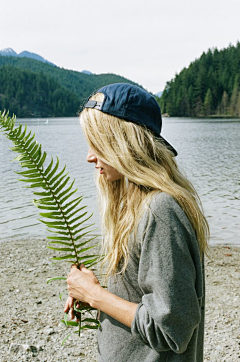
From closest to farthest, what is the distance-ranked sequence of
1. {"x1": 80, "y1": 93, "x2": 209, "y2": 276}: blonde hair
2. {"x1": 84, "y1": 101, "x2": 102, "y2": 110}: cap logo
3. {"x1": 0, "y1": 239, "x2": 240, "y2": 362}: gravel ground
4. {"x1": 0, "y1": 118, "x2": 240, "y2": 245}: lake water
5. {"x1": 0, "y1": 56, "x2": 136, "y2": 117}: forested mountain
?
1. {"x1": 80, "y1": 93, "x2": 209, "y2": 276}: blonde hair
2. {"x1": 84, "y1": 101, "x2": 102, "y2": 110}: cap logo
3. {"x1": 0, "y1": 239, "x2": 240, "y2": 362}: gravel ground
4. {"x1": 0, "y1": 118, "x2": 240, "y2": 245}: lake water
5. {"x1": 0, "y1": 56, "x2": 136, "y2": 117}: forested mountain

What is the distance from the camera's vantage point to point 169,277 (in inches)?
63.4

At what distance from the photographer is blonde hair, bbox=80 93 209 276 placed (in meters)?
1.81

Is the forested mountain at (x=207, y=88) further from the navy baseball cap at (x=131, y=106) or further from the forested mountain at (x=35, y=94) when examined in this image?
the navy baseball cap at (x=131, y=106)

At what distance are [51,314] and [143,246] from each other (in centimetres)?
504

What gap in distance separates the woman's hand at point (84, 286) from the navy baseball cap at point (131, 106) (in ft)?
2.51

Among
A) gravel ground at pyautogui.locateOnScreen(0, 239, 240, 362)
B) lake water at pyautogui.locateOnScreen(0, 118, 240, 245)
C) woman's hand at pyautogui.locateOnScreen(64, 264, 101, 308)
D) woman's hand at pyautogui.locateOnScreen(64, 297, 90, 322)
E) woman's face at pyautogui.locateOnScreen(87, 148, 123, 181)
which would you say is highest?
woman's face at pyautogui.locateOnScreen(87, 148, 123, 181)

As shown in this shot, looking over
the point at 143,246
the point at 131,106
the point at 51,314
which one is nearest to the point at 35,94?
the point at 51,314

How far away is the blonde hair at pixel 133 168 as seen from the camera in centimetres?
181

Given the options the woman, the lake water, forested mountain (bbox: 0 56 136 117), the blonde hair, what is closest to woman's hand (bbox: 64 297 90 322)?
the woman

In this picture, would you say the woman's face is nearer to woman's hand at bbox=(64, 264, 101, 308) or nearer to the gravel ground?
woman's hand at bbox=(64, 264, 101, 308)

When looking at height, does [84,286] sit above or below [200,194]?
above

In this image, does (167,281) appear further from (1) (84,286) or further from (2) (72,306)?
(2) (72,306)

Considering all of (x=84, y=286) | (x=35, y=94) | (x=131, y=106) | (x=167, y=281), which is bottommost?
(x=84, y=286)

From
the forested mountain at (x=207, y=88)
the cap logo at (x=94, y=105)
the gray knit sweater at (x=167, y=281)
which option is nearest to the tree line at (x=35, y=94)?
the forested mountain at (x=207, y=88)
